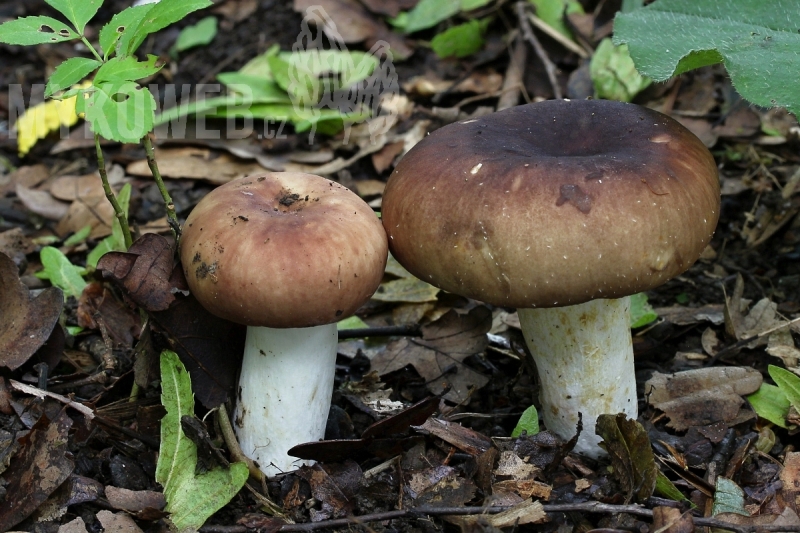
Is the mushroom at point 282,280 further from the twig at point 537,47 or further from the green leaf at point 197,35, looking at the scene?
the green leaf at point 197,35

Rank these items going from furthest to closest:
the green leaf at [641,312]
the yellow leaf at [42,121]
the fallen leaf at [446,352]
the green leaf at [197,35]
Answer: the green leaf at [197,35]
the yellow leaf at [42,121]
the green leaf at [641,312]
the fallen leaf at [446,352]

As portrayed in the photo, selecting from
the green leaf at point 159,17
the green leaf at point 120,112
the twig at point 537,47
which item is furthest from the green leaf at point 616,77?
the green leaf at point 120,112

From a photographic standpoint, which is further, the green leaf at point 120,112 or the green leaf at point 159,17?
the green leaf at point 159,17

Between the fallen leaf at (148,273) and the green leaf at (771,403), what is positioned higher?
the fallen leaf at (148,273)

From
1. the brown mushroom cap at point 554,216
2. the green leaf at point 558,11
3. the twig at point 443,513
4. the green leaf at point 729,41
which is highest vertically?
Answer: the green leaf at point 729,41

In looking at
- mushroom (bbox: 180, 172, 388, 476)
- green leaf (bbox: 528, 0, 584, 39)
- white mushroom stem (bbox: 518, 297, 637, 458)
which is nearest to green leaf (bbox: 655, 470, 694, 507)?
white mushroom stem (bbox: 518, 297, 637, 458)

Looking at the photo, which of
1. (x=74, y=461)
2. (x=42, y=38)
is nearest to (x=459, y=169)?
(x=42, y=38)

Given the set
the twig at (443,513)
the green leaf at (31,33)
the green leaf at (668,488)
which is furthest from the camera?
the green leaf at (668,488)
